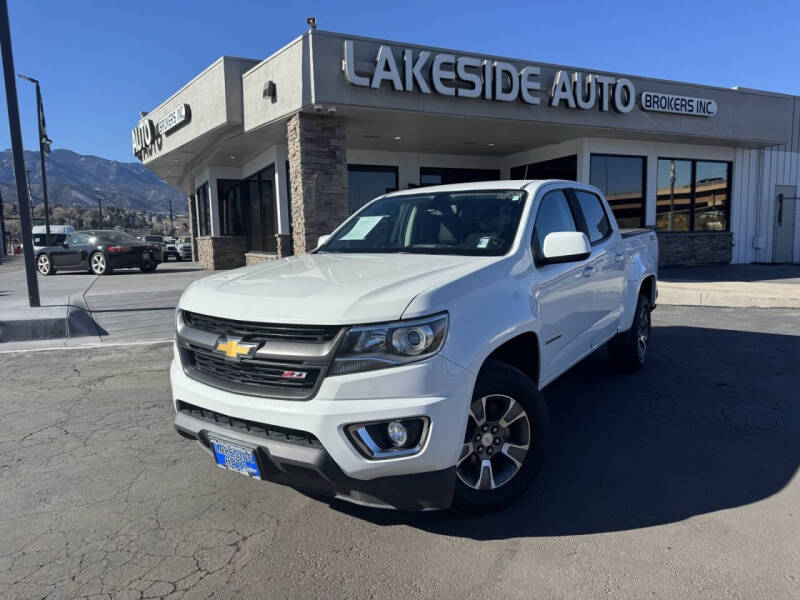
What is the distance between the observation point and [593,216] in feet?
16.4

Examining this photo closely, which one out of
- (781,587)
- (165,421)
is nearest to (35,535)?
(165,421)

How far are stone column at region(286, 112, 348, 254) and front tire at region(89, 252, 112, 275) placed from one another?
34.2 feet

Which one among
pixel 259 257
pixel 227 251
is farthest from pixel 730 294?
pixel 227 251

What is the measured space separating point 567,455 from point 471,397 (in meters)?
1.53

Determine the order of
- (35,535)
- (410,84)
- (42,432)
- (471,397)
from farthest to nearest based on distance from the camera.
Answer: (410,84), (42,432), (35,535), (471,397)

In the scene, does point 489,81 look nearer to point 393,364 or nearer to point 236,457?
point 393,364

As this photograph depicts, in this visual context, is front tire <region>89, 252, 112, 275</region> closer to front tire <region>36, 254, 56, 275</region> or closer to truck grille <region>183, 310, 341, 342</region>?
front tire <region>36, 254, 56, 275</region>

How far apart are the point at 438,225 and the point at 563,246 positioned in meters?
0.99

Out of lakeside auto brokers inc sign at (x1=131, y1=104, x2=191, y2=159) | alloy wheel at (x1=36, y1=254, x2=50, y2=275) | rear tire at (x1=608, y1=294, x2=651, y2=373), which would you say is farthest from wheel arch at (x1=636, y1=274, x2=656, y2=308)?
alloy wheel at (x1=36, y1=254, x2=50, y2=275)

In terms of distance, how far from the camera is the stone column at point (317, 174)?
A: 12281 mm

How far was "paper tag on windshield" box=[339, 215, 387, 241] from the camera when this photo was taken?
446 cm

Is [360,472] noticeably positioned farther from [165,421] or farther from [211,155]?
[211,155]

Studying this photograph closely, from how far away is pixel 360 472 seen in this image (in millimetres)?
2455

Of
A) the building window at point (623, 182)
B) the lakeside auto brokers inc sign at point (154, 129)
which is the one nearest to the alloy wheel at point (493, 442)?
the building window at point (623, 182)
